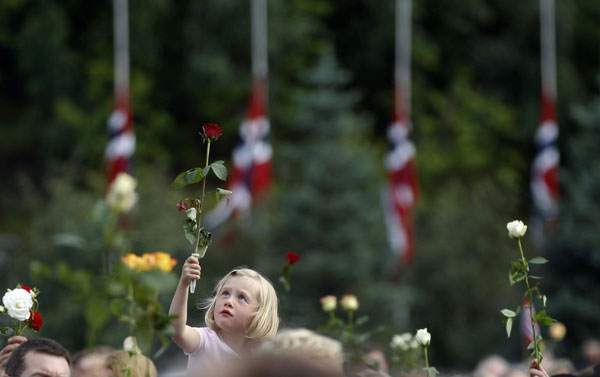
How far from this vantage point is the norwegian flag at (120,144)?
56.5ft

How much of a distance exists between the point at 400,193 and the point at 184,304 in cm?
1501

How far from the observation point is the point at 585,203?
15.7 metres

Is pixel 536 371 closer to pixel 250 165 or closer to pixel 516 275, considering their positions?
pixel 516 275

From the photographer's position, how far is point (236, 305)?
3750 millimetres

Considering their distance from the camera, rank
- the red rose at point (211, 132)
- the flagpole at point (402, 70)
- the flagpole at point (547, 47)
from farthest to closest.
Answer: the flagpole at point (547, 47)
the flagpole at point (402, 70)
the red rose at point (211, 132)

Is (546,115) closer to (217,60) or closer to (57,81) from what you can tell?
(217,60)

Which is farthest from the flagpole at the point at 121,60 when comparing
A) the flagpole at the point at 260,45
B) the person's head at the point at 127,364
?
the person's head at the point at 127,364

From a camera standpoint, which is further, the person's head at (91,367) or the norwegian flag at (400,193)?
the norwegian flag at (400,193)

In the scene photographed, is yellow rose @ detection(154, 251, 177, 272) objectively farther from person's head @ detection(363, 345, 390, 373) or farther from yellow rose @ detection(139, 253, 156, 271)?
person's head @ detection(363, 345, 390, 373)

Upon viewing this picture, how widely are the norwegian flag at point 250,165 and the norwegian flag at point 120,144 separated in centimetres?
155

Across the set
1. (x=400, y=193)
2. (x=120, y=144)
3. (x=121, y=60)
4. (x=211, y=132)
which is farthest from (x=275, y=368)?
(x=121, y=60)

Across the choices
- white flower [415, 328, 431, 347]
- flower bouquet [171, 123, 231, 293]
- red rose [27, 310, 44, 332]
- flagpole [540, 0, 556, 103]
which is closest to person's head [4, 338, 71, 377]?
red rose [27, 310, 44, 332]

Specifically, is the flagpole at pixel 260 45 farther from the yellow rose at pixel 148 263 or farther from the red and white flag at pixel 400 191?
the yellow rose at pixel 148 263

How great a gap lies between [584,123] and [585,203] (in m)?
1.32
